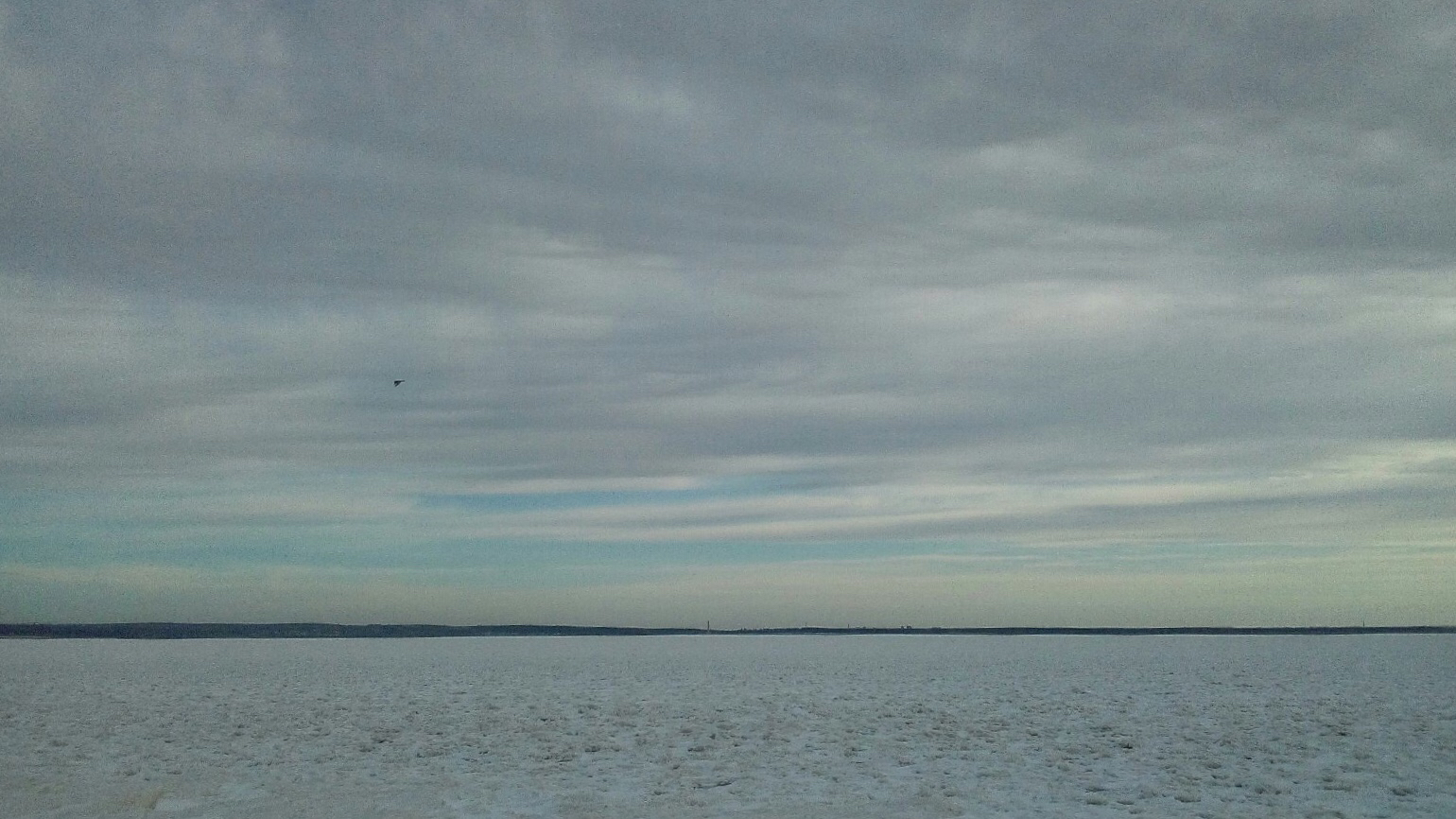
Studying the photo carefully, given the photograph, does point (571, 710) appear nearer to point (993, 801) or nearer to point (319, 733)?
point (319, 733)

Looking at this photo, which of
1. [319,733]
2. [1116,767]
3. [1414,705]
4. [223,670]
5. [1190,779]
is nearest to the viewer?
[1190,779]

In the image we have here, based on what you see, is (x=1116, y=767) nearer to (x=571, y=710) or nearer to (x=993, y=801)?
(x=993, y=801)

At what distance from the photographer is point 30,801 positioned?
16.7m

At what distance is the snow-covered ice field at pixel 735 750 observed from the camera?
16.5 metres

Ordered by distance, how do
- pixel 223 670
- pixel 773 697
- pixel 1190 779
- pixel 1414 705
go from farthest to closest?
pixel 223 670 → pixel 773 697 → pixel 1414 705 → pixel 1190 779

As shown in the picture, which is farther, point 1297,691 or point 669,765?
point 1297,691

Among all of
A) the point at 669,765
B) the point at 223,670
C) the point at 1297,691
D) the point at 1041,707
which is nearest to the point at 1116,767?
the point at 669,765

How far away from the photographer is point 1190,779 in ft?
58.9

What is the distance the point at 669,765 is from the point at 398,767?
469 cm

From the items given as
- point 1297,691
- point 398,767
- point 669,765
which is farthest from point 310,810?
point 1297,691

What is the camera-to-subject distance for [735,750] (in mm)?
21953

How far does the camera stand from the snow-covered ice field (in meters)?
16.5

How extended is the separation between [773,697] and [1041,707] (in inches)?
315

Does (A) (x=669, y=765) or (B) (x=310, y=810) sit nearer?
(B) (x=310, y=810)
